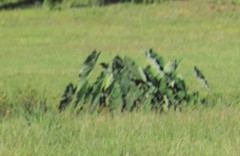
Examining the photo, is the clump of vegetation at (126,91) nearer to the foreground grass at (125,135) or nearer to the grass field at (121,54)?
the grass field at (121,54)

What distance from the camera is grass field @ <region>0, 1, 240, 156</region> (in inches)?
186

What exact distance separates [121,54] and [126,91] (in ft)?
40.8

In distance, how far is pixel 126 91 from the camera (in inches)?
265

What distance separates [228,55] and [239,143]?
13.8 m

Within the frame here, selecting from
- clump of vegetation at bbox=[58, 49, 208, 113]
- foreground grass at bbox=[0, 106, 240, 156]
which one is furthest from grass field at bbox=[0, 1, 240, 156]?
Answer: clump of vegetation at bbox=[58, 49, 208, 113]

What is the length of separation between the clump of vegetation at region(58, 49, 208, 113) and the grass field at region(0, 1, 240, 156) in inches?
18.1

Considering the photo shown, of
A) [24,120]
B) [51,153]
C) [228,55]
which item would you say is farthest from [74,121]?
[228,55]

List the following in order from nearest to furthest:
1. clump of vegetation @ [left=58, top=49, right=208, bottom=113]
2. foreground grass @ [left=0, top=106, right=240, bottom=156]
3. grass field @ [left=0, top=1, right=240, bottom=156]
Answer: foreground grass @ [left=0, top=106, right=240, bottom=156] → grass field @ [left=0, top=1, right=240, bottom=156] → clump of vegetation @ [left=58, top=49, right=208, bottom=113]

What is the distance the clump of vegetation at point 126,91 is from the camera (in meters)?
6.60

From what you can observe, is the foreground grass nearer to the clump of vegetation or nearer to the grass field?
the grass field

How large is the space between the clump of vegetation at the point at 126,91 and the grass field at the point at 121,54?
46 cm

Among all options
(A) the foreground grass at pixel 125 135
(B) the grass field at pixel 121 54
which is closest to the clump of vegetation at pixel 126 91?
(B) the grass field at pixel 121 54

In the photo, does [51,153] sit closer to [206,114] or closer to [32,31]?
[206,114]

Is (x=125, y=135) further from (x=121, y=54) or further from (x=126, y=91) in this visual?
(x=121, y=54)
